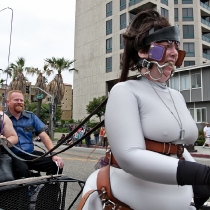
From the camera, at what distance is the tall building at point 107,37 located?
44.1m

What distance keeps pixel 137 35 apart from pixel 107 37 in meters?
45.5

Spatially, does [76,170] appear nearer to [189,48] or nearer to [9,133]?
[9,133]

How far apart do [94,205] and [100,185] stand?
99mm

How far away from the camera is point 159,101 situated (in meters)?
1.47

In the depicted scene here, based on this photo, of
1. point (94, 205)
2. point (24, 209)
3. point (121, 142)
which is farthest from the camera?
point (24, 209)

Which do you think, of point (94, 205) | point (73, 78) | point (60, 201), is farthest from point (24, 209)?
point (73, 78)

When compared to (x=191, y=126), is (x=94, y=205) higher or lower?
lower

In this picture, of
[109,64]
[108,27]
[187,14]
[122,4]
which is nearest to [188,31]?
[187,14]

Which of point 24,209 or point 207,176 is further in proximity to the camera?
point 24,209

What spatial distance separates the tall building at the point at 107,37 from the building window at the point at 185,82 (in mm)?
13466

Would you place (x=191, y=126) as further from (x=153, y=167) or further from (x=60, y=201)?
(x=60, y=201)

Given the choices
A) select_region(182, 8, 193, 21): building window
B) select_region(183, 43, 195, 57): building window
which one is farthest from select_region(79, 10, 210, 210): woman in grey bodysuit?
select_region(182, 8, 193, 21): building window

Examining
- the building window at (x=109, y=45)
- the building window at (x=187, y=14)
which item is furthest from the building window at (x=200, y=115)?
the building window at (x=187, y=14)

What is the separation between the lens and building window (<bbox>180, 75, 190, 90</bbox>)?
30.9m
